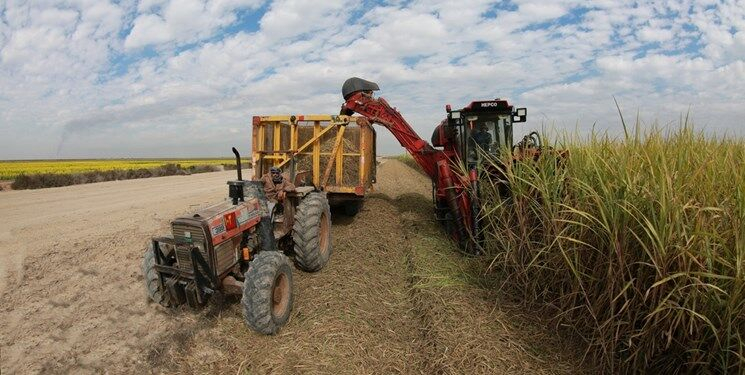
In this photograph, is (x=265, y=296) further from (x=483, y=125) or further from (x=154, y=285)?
(x=483, y=125)

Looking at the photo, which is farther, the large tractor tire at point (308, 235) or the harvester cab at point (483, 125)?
the harvester cab at point (483, 125)

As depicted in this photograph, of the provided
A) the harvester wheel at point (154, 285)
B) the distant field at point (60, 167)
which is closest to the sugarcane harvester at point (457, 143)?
the harvester wheel at point (154, 285)

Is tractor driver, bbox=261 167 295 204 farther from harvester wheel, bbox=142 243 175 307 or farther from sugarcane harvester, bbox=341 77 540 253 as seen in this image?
sugarcane harvester, bbox=341 77 540 253

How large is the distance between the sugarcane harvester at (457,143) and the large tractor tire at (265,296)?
7.59 feet

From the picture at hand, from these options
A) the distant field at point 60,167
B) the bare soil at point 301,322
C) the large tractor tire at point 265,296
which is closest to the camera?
the bare soil at point 301,322

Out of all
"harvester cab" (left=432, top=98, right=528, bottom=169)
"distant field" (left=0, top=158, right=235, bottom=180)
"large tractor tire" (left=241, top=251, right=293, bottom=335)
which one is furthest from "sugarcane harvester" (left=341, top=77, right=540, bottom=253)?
"distant field" (left=0, top=158, right=235, bottom=180)

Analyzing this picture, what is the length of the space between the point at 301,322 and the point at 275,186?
1.75 metres

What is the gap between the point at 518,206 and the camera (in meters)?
4.04

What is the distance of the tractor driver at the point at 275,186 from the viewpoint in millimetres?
4977

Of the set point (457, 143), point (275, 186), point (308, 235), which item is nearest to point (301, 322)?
point (308, 235)

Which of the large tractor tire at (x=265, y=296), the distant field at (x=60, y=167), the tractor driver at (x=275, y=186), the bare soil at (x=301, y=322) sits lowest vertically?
the bare soil at (x=301, y=322)

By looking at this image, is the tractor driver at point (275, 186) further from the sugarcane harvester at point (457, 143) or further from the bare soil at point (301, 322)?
the sugarcane harvester at point (457, 143)

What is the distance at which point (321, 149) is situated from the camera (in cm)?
681

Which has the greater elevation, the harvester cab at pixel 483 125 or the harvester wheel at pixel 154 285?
the harvester cab at pixel 483 125
